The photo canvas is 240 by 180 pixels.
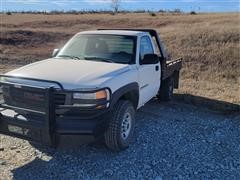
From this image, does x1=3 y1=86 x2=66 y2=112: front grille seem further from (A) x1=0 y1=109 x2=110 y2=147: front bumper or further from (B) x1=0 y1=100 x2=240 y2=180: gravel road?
(B) x1=0 y1=100 x2=240 y2=180: gravel road

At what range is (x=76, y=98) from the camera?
493 cm

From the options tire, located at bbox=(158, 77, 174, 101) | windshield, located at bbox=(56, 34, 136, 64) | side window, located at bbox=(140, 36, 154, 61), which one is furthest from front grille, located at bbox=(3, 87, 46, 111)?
tire, located at bbox=(158, 77, 174, 101)

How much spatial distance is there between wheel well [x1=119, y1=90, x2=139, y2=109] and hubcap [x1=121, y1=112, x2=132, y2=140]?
29 cm

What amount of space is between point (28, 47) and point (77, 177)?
16.9m

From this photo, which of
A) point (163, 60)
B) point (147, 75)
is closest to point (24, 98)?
point (147, 75)

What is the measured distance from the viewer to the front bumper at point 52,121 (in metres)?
4.79

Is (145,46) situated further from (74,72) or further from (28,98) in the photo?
(28,98)

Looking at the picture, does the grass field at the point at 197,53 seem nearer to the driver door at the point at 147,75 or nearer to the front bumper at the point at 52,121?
the driver door at the point at 147,75

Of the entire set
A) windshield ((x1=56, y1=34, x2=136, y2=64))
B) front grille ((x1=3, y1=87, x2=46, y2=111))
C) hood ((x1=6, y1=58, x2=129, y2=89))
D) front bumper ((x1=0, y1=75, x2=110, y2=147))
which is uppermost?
windshield ((x1=56, y1=34, x2=136, y2=64))

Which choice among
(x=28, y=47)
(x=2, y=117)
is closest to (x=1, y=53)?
(x=28, y=47)

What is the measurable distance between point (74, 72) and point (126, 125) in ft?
3.66

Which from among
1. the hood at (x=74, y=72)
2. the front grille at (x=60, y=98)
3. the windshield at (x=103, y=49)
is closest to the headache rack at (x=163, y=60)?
the windshield at (x=103, y=49)

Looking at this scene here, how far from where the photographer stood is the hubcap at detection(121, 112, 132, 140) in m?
5.64

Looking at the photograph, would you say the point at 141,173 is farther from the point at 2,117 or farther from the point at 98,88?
the point at 2,117
